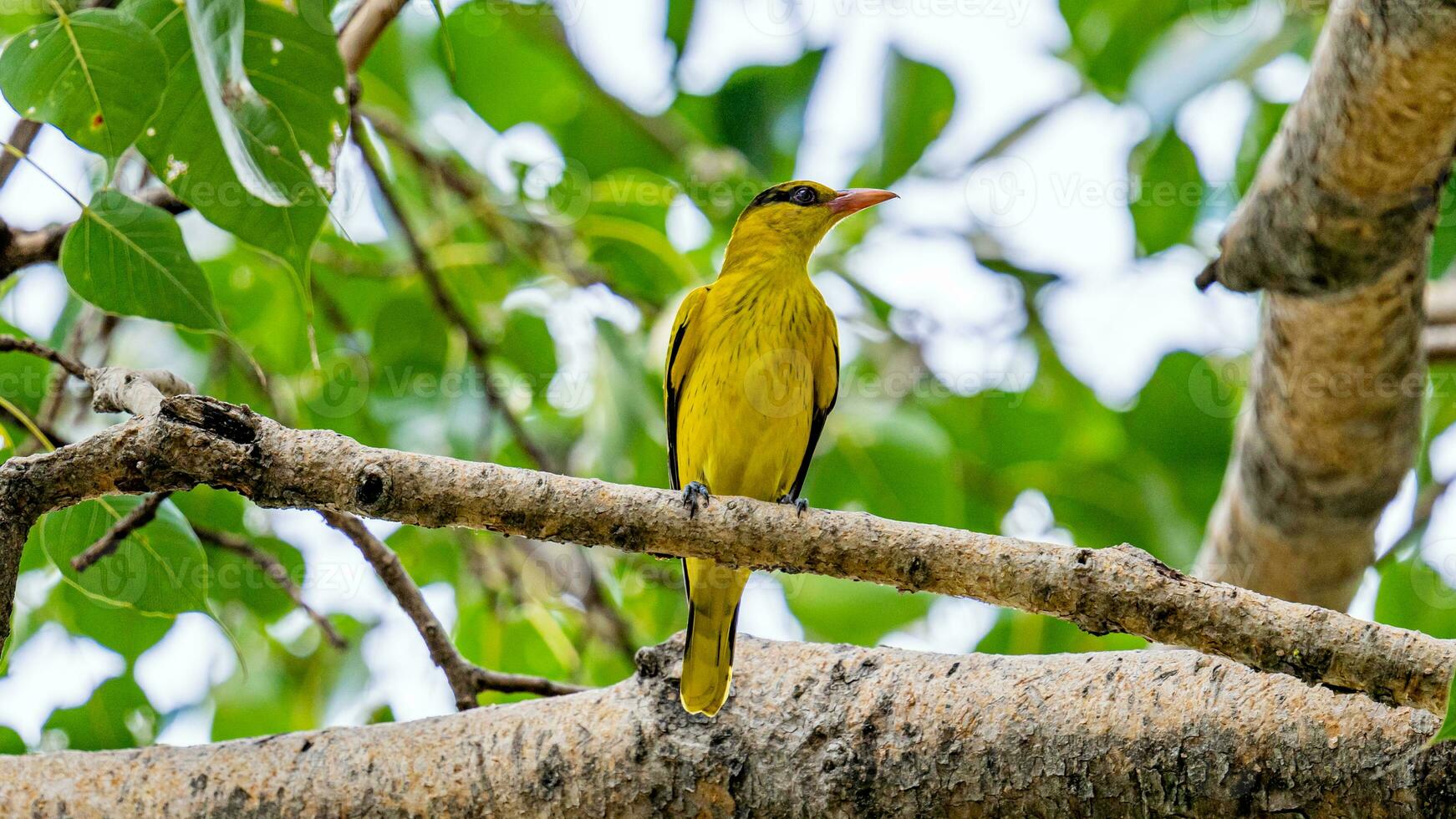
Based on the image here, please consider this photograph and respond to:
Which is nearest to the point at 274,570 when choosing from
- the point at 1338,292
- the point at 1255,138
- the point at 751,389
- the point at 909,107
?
the point at 751,389

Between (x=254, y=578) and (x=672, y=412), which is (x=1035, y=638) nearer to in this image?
(x=672, y=412)

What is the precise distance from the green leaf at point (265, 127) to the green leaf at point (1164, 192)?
295 cm

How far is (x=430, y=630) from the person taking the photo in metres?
2.49

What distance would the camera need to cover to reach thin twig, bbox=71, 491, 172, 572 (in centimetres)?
231

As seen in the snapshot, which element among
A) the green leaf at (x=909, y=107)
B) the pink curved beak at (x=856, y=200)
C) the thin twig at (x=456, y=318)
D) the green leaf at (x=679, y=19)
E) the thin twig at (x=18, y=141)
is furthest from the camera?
the green leaf at (x=909, y=107)

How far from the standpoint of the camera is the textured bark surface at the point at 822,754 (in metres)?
1.83

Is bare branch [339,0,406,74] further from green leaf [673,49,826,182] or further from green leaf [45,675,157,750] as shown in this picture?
green leaf [673,49,826,182]

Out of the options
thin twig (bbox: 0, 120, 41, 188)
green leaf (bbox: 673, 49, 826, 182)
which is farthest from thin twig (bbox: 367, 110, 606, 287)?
thin twig (bbox: 0, 120, 41, 188)

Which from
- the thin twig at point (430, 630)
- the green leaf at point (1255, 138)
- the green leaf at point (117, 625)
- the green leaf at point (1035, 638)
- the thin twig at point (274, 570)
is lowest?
→ the green leaf at point (117, 625)

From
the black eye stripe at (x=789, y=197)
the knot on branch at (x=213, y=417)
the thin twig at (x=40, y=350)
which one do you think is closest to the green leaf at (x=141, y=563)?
the thin twig at (x=40, y=350)

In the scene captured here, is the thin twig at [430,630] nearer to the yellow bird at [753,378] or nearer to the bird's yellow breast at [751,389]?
the yellow bird at [753,378]

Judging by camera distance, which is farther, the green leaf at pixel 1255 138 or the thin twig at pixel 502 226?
the green leaf at pixel 1255 138

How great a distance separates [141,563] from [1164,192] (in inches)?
142

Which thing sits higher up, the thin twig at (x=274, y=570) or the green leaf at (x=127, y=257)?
the green leaf at (x=127, y=257)
